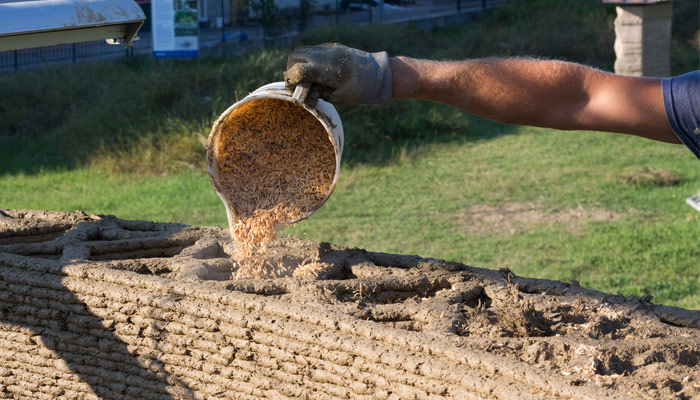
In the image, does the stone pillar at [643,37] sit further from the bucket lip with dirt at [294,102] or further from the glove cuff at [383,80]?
the glove cuff at [383,80]

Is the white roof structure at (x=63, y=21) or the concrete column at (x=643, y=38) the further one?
the concrete column at (x=643, y=38)

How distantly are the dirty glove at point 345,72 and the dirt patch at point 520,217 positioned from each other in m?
4.36

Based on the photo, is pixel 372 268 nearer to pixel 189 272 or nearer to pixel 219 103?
pixel 189 272

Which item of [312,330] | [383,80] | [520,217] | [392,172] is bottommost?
[520,217]

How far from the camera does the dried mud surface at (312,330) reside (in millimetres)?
2873

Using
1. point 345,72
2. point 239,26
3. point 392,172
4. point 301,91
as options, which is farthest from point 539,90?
point 239,26

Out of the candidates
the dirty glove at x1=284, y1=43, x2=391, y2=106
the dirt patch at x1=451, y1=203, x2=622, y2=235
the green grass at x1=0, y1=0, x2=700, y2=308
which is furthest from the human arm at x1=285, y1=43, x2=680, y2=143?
the dirt patch at x1=451, y1=203, x2=622, y2=235

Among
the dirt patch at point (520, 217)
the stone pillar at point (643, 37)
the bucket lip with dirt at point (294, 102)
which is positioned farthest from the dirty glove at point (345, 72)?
the stone pillar at point (643, 37)

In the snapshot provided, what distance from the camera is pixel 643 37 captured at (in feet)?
38.5

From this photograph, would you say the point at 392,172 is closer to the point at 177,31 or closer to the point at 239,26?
the point at 177,31

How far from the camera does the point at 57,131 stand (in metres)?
10.7

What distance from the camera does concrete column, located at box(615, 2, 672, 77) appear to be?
11.7m

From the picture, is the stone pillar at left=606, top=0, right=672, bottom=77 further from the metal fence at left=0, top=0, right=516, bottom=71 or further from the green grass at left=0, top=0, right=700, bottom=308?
the metal fence at left=0, top=0, right=516, bottom=71

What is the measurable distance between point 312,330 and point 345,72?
981 mm
